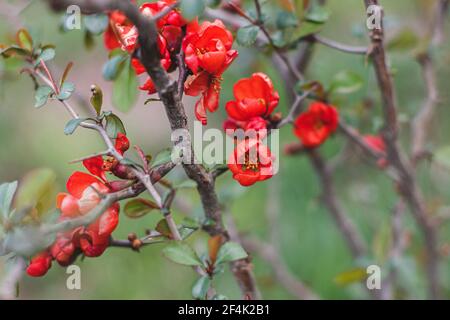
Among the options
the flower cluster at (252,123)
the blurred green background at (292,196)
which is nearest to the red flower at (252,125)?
the flower cluster at (252,123)

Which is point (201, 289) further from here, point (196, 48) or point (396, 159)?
point (396, 159)

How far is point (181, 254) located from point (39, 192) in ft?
0.69

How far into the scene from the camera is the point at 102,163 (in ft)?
2.56

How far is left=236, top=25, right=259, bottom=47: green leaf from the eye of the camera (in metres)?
0.90

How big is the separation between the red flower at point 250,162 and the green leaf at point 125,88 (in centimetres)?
20

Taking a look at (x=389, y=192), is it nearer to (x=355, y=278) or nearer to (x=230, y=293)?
(x=230, y=293)

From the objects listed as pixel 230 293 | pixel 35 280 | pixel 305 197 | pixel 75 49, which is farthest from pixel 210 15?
pixel 75 49

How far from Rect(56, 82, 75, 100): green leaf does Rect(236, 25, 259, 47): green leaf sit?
0.26 metres

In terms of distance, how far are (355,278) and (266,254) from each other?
33cm

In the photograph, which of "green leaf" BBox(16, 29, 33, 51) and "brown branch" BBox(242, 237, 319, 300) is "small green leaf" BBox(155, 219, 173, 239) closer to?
"green leaf" BBox(16, 29, 33, 51)

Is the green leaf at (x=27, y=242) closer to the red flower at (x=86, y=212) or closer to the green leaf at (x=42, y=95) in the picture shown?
the red flower at (x=86, y=212)

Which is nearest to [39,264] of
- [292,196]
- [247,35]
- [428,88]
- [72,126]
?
[72,126]
